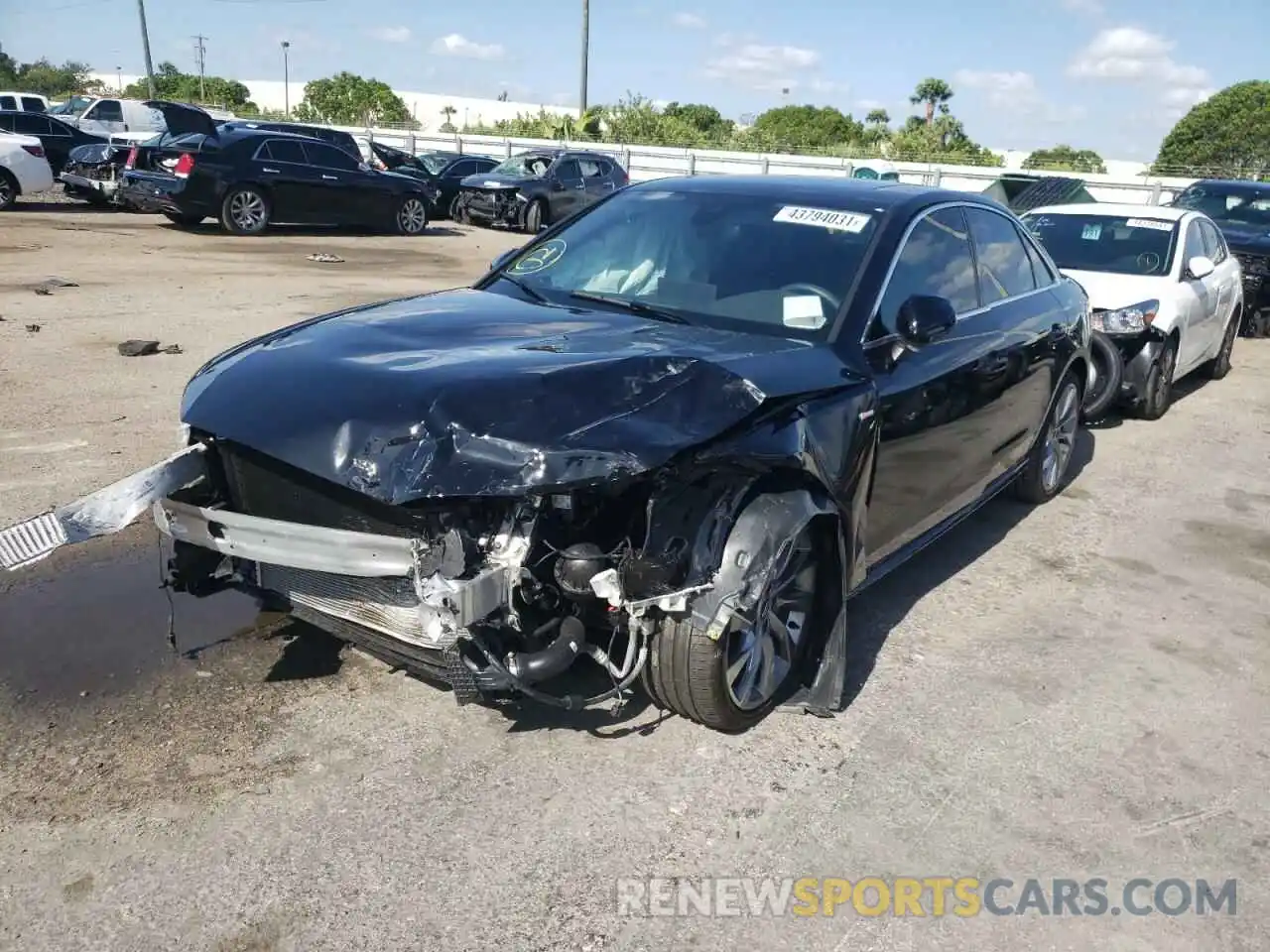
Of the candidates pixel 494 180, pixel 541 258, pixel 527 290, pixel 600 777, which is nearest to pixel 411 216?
pixel 494 180

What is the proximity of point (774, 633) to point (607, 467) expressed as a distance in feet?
3.49

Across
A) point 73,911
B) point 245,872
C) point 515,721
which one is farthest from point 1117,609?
point 73,911

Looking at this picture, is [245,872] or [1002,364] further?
[1002,364]

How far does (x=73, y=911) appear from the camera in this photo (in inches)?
101

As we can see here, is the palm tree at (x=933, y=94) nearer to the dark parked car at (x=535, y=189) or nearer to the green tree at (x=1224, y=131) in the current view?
the green tree at (x=1224, y=131)

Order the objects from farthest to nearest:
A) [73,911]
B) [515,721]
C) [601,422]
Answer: [515,721] → [601,422] → [73,911]

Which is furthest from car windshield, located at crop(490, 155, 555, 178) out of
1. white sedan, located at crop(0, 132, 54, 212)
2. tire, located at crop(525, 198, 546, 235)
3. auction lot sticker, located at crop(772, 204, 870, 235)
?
auction lot sticker, located at crop(772, 204, 870, 235)

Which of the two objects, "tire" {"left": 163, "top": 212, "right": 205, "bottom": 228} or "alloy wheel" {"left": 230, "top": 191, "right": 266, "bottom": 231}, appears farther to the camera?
"tire" {"left": 163, "top": 212, "right": 205, "bottom": 228}

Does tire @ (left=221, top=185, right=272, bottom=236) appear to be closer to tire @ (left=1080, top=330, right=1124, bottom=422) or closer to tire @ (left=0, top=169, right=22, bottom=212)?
tire @ (left=0, top=169, right=22, bottom=212)

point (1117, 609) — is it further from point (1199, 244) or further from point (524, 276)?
point (1199, 244)

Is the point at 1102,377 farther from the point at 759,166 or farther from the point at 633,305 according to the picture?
the point at 759,166

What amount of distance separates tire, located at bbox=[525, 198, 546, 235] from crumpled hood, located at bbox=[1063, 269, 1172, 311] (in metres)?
14.5

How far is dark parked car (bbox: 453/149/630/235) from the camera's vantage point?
21578mm

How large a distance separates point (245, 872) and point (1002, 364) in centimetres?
380
